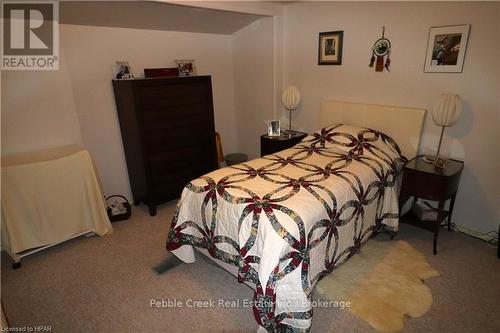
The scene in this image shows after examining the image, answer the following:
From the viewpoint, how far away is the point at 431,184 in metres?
2.26

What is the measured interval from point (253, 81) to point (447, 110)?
7.42 ft

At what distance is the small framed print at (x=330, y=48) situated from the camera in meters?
3.02

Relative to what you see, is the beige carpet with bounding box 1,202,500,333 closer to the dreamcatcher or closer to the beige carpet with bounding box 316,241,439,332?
the beige carpet with bounding box 316,241,439,332

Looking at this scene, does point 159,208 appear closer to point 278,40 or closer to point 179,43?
point 179,43

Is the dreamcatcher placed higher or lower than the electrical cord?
higher

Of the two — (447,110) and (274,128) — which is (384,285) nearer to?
(447,110)

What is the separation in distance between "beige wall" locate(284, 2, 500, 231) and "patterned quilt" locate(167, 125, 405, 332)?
1.81 feet

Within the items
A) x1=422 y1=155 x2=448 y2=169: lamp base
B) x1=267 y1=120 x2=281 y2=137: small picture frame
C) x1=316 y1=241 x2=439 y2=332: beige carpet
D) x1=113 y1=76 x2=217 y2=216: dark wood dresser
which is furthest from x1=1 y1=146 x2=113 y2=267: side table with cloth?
x1=422 y1=155 x2=448 y2=169: lamp base

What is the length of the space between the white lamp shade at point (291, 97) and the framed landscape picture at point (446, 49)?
129 cm

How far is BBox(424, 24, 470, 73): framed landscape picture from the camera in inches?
90.6

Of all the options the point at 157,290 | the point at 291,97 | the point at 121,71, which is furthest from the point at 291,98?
the point at 157,290

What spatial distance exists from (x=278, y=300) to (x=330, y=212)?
0.62 meters

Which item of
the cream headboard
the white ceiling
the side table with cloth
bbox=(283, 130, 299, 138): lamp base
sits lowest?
the side table with cloth

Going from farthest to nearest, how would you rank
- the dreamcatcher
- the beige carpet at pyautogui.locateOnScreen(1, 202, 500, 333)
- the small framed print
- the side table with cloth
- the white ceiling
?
the small framed print
the dreamcatcher
the white ceiling
the side table with cloth
the beige carpet at pyautogui.locateOnScreen(1, 202, 500, 333)
